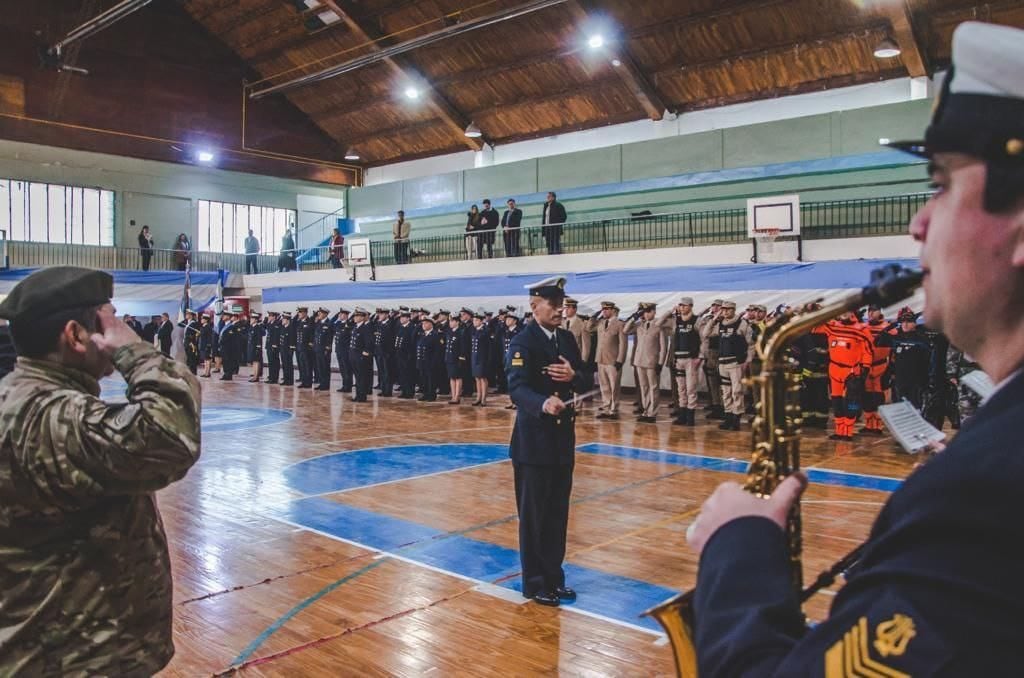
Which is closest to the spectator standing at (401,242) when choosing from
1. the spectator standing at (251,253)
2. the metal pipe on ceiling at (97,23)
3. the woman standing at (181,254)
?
the spectator standing at (251,253)

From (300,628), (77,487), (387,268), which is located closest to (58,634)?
(77,487)

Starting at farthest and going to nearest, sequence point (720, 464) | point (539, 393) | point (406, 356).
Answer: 1. point (406, 356)
2. point (720, 464)
3. point (539, 393)

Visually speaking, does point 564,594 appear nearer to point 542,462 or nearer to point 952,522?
point 542,462

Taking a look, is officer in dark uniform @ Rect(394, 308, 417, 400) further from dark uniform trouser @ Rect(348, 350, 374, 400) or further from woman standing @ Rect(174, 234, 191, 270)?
woman standing @ Rect(174, 234, 191, 270)

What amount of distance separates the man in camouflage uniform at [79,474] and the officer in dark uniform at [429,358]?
44.0 ft

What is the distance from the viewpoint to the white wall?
649 inches

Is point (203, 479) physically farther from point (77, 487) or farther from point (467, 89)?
point (467, 89)

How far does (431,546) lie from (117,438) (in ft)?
13.2

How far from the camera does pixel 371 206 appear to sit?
1042 inches

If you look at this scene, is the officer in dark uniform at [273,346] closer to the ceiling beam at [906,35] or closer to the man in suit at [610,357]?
the man in suit at [610,357]

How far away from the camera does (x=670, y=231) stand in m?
18.3

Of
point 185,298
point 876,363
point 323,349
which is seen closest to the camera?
point 876,363

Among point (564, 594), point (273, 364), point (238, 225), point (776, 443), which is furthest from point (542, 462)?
point (238, 225)

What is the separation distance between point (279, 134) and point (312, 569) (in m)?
23.7
